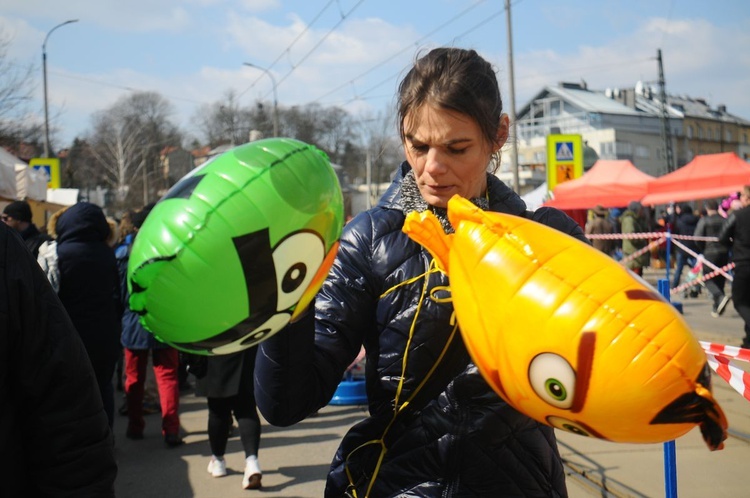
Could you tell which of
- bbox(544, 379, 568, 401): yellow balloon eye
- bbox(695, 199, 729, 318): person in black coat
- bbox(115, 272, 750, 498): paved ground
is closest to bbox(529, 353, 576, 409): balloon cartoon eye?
bbox(544, 379, 568, 401): yellow balloon eye

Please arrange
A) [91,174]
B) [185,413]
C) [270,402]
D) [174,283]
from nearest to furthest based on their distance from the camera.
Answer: [174,283] → [270,402] → [185,413] → [91,174]

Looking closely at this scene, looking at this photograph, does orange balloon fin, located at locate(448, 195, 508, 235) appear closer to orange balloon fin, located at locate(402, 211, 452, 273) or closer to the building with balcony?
orange balloon fin, located at locate(402, 211, 452, 273)

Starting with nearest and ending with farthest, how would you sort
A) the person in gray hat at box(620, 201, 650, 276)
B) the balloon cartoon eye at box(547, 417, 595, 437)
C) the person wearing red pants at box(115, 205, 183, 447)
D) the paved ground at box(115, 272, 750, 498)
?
the balloon cartoon eye at box(547, 417, 595, 437)
the paved ground at box(115, 272, 750, 498)
the person wearing red pants at box(115, 205, 183, 447)
the person in gray hat at box(620, 201, 650, 276)

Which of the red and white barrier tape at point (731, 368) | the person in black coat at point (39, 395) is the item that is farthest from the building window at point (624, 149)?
the person in black coat at point (39, 395)

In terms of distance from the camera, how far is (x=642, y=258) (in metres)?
14.0

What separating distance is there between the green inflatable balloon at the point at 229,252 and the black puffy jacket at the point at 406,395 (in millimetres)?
278

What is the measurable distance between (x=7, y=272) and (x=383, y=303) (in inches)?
35.4

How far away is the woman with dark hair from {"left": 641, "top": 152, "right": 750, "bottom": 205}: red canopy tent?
13233 mm

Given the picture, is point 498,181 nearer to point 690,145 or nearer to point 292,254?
point 292,254

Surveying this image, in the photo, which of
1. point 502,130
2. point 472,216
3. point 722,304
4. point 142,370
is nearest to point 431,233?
point 472,216

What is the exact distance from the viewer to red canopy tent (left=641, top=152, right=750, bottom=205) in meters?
13.4

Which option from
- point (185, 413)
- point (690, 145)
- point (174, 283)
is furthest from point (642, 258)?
point (690, 145)

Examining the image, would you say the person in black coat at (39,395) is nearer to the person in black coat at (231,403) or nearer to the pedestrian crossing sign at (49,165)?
the person in black coat at (231,403)

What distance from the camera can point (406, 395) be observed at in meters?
1.65
